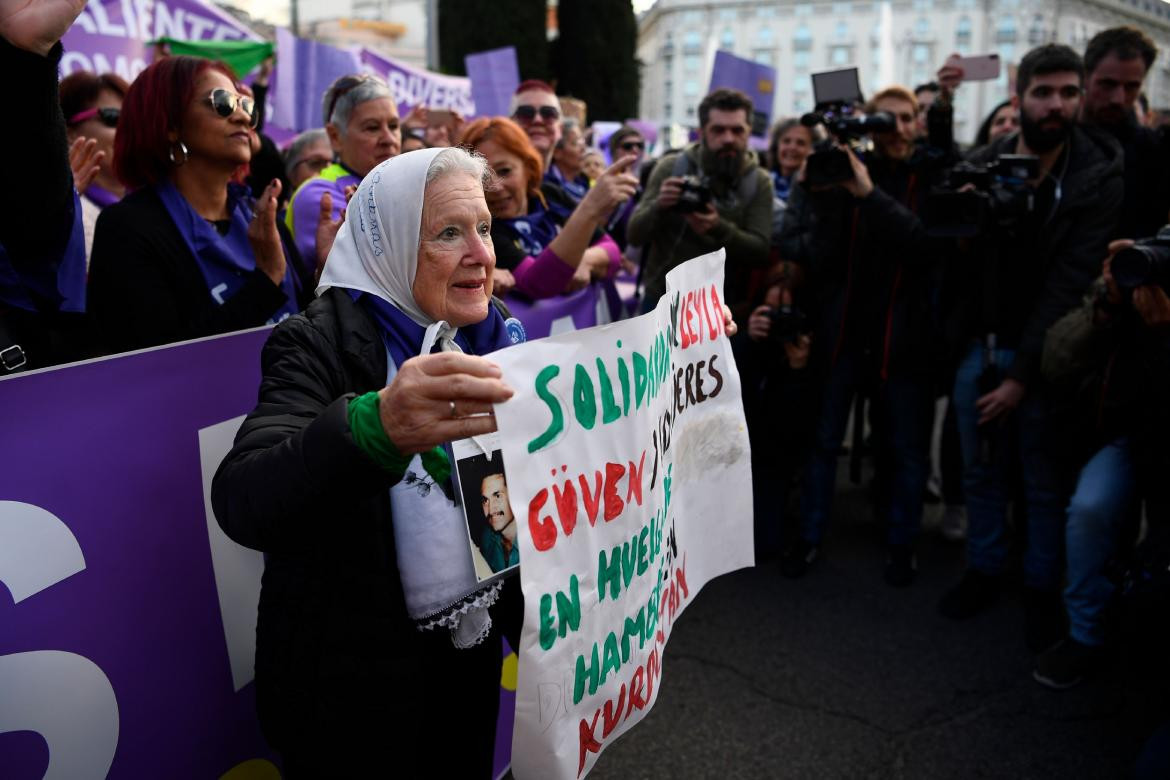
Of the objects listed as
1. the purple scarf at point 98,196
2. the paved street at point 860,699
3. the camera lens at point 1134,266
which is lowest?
the paved street at point 860,699

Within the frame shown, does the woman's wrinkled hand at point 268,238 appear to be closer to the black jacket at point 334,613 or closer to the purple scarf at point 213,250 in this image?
the purple scarf at point 213,250

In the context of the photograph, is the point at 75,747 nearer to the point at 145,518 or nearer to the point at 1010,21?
the point at 145,518

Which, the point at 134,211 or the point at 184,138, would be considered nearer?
the point at 134,211

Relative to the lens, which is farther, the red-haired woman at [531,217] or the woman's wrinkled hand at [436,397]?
the red-haired woman at [531,217]

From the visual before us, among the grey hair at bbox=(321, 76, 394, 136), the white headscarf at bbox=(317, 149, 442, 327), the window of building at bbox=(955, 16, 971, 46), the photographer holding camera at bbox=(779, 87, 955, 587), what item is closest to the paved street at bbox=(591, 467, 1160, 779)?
the photographer holding camera at bbox=(779, 87, 955, 587)

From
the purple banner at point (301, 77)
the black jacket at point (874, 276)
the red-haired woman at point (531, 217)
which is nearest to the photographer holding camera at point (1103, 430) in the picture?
the black jacket at point (874, 276)

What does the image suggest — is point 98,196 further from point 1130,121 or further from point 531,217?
point 1130,121

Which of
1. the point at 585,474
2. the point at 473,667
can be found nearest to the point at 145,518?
the point at 473,667

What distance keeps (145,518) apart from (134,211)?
0.94 meters

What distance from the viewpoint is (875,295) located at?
3.75m

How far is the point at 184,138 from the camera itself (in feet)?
7.48

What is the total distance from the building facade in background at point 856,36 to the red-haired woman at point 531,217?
208 feet

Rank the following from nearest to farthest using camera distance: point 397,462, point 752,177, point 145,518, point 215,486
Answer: point 397,462 → point 215,486 → point 145,518 → point 752,177

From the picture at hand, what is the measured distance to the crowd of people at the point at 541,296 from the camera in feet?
4.68
